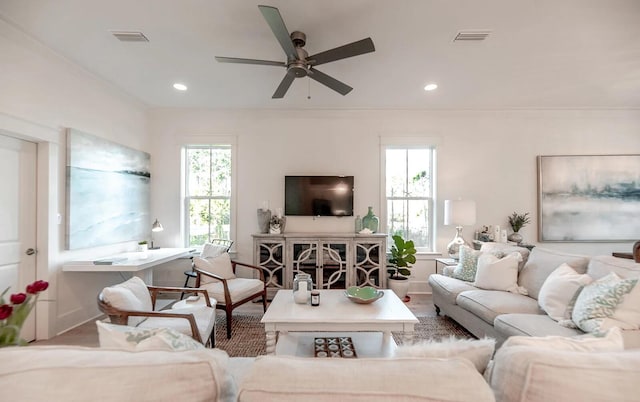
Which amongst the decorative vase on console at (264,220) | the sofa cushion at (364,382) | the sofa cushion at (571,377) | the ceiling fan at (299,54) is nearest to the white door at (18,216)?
the ceiling fan at (299,54)

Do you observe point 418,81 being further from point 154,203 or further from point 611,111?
point 154,203

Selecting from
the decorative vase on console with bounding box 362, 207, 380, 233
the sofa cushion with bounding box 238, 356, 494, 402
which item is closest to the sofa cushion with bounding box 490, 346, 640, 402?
the sofa cushion with bounding box 238, 356, 494, 402

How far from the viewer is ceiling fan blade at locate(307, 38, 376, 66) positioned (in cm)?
198

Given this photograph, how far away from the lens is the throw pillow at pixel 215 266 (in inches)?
126

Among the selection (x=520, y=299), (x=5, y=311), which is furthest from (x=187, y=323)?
(x=520, y=299)

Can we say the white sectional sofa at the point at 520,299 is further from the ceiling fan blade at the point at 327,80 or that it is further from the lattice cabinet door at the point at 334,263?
the ceiling fan blade at the point at 327,80

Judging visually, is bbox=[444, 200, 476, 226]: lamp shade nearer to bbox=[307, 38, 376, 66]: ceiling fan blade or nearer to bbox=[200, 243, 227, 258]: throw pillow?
bbox=[307, 38, 376, 66]: ceiling fan blade

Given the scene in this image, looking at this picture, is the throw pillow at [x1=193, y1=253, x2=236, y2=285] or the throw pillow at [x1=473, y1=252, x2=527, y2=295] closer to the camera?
the throw pillow at [x1=473, y1=252, x2=527, y2=295]

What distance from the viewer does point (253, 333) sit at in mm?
2889

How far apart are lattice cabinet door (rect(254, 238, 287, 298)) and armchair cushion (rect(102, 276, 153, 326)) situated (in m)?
1.70

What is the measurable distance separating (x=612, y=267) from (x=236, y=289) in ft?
10.3

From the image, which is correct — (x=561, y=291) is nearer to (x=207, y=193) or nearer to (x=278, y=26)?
(x=278, y=26)

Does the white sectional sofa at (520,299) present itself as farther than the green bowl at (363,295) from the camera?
No

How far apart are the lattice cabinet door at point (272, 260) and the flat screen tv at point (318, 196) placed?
0.55 metres
